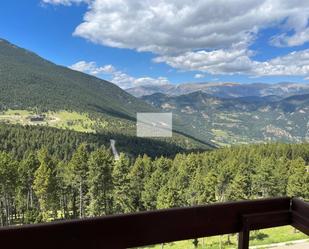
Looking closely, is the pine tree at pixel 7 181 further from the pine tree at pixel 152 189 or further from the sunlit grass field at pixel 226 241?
the sunlit grass field at pixel 226 241

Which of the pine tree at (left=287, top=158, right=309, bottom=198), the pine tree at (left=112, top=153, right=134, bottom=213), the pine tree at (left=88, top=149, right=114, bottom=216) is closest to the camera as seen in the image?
the pine tree at (left=88, top=149, right=114, bottom=216)

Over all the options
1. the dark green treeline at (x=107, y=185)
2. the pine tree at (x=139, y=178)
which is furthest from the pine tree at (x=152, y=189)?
the pine tree at (x=139, y=178)

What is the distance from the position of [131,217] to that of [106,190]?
2123 inches

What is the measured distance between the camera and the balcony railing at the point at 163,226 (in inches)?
67.2

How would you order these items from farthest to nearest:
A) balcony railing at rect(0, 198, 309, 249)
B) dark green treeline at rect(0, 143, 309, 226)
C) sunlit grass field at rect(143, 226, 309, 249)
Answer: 1. dark green treeline at rect(0, 143, 309, 226)
2. sunlit grass field at rect(143, 226, 309, 249)
3. balcony railing at rect(0, 198, 309, 249)

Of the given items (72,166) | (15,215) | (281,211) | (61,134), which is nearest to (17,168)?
(72,166)

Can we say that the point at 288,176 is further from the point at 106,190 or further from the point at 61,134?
the point at 61,134

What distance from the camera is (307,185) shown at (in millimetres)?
53062

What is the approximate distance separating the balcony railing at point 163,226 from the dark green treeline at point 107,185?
47.6 meters

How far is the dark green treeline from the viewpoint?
51.2 m

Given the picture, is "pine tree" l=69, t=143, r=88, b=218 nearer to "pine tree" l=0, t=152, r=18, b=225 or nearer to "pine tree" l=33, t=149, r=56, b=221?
Result: "pine tree" l=33, t=149, r=56, b=221

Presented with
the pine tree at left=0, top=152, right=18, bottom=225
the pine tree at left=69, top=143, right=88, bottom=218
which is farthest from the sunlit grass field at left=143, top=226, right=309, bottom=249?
the pine tree at left=0, top=152, right=18, bottom=225

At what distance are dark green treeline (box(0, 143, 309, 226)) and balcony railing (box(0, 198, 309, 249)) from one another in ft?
156

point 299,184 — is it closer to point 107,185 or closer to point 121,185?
point 121,185
